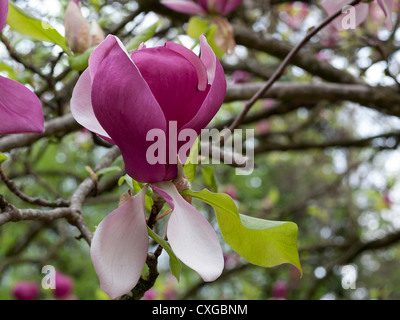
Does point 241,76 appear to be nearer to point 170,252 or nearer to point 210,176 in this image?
point 210,176

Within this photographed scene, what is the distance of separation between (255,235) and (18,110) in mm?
249

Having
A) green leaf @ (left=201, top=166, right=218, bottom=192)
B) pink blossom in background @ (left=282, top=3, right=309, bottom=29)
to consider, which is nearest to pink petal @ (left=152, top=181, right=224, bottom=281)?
green leaf @ (left=201, top=166, right=218, bottom=192)

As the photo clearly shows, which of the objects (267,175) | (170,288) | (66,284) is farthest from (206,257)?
(267,175)

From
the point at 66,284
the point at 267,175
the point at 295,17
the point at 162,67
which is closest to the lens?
the point at 162,67

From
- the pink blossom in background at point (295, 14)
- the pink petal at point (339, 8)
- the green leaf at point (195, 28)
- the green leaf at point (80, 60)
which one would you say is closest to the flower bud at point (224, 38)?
the green leaf at point (195, 28)

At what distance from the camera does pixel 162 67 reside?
0.42 meters

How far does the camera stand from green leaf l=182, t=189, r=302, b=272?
44 cm

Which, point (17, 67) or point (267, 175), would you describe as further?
point (267, 175)

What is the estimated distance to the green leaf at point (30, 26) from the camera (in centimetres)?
65

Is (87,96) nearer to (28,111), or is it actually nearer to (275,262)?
(28,111)

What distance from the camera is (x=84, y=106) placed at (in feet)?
1.53

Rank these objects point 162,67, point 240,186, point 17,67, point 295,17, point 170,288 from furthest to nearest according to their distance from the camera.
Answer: point 240,186 → point 295,17 → point 170,288 → point 17,67 → point 162,67

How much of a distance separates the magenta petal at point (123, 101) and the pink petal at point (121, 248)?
0.06 meters

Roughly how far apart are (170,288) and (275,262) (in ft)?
6.97
